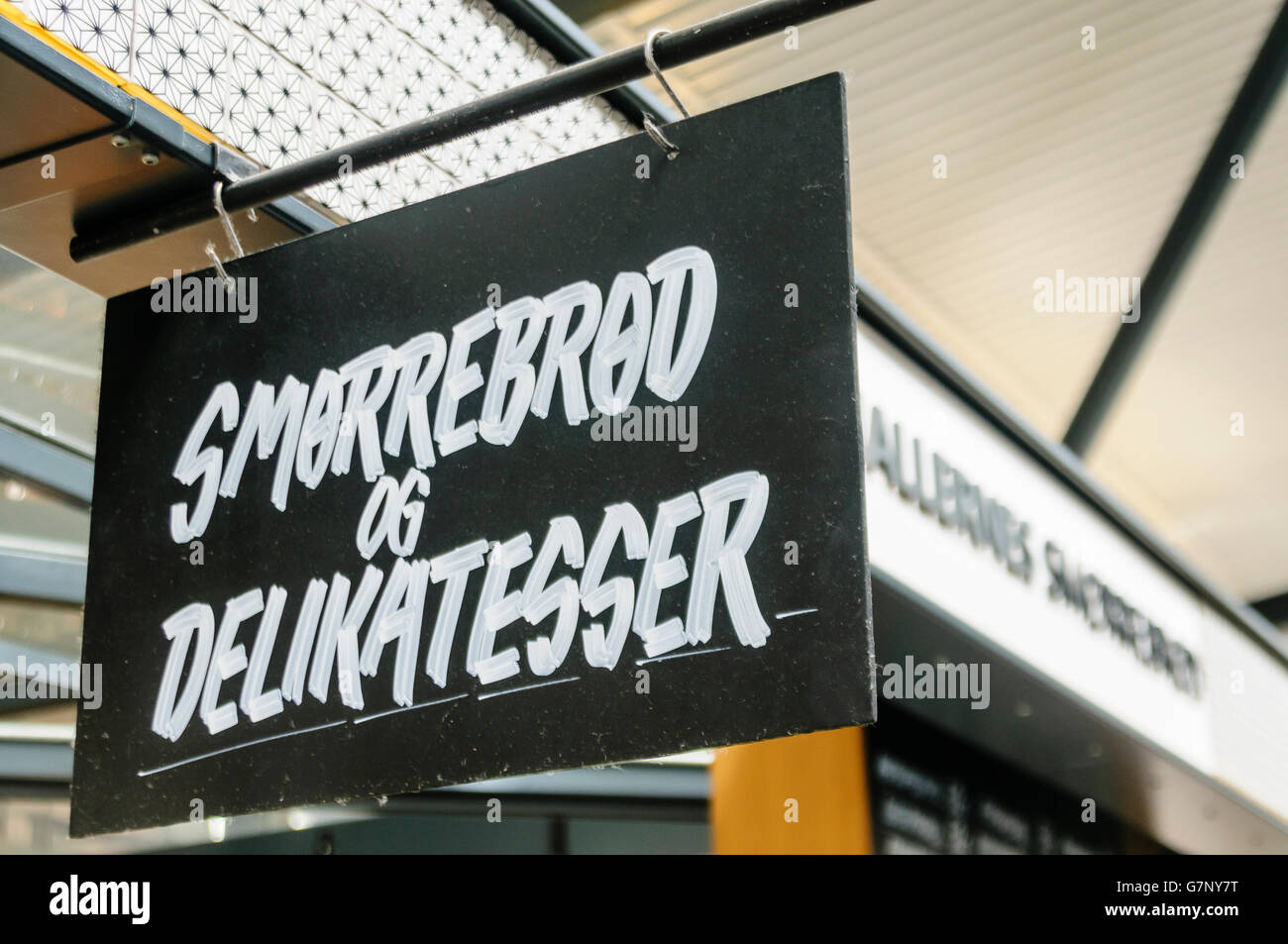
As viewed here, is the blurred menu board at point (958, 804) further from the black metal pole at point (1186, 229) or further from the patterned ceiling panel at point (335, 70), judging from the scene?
the patterned ceiling panel at point (335, 70)

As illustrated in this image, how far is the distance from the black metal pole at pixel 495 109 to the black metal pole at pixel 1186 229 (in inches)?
162

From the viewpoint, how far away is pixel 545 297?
5.06 feet

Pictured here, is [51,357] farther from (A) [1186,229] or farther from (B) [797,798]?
(A) [1186,229]

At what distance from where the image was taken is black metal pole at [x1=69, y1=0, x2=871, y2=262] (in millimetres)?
1481

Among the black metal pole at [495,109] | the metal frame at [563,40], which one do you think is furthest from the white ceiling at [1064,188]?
the black metal pole at [495,109]

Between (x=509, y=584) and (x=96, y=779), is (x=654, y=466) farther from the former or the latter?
(x=96, y=779)

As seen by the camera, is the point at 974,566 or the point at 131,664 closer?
the point at 131,664

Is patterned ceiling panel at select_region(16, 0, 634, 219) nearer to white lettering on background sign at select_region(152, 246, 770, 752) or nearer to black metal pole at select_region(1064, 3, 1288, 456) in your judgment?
white lettering on background sign at select_region(152, 246, 770, 752)

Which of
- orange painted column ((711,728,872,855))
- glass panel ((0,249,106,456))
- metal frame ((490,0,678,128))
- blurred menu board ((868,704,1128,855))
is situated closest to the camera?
metal frame ((490,0,678,128))

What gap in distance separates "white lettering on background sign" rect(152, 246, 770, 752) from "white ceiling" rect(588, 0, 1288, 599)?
281 cm

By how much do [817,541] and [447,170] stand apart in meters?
1.33

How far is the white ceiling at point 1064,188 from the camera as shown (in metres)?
4.82

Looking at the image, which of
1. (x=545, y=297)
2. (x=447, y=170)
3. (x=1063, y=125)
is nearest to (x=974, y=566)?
(x=447, y=170)

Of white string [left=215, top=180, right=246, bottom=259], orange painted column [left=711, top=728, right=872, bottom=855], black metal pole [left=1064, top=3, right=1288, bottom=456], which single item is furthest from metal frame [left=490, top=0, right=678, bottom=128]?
black metal pole [left=1064, top=3, right=1288, bottom=456]
